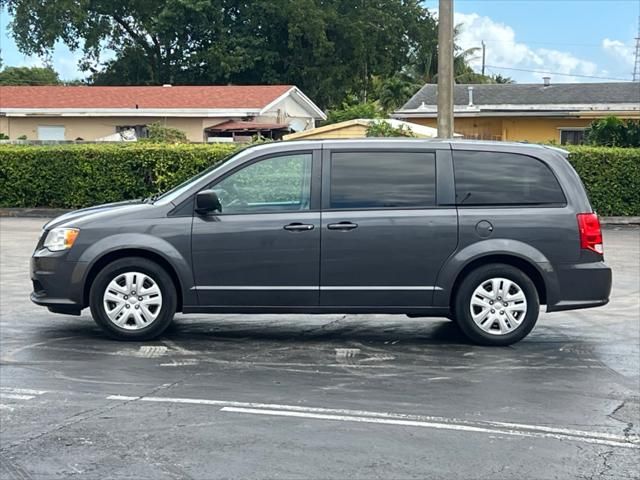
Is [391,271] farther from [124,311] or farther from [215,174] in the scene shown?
[124,311]

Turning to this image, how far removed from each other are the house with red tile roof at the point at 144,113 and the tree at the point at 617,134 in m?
13.4

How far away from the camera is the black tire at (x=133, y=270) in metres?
8.04

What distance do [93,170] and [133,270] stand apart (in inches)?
572

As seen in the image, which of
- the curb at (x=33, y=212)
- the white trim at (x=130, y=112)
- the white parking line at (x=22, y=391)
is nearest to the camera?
the white parking line at (x=22, y=391)

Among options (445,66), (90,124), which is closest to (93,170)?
(445,66)

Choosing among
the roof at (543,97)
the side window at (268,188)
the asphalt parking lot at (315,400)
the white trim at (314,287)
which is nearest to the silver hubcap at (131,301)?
the asphalt parking lot at (315,400)

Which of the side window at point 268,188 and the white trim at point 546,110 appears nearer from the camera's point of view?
the side window at point 268,188

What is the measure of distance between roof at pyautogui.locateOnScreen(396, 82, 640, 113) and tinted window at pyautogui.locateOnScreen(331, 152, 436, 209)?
21477mm

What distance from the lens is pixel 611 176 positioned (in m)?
20.6

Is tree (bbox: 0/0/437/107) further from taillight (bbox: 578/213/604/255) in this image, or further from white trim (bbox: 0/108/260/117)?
taillight (bbox: 578/213/604/255)

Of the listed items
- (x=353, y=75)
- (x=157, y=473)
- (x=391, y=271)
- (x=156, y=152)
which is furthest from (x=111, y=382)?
(x=353, y=75)

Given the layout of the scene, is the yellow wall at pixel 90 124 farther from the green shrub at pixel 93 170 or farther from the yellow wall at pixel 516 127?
the green shrub at pixel 93 170

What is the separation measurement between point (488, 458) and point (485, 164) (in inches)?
144

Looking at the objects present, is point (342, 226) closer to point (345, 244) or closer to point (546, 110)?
point (345, 244)
